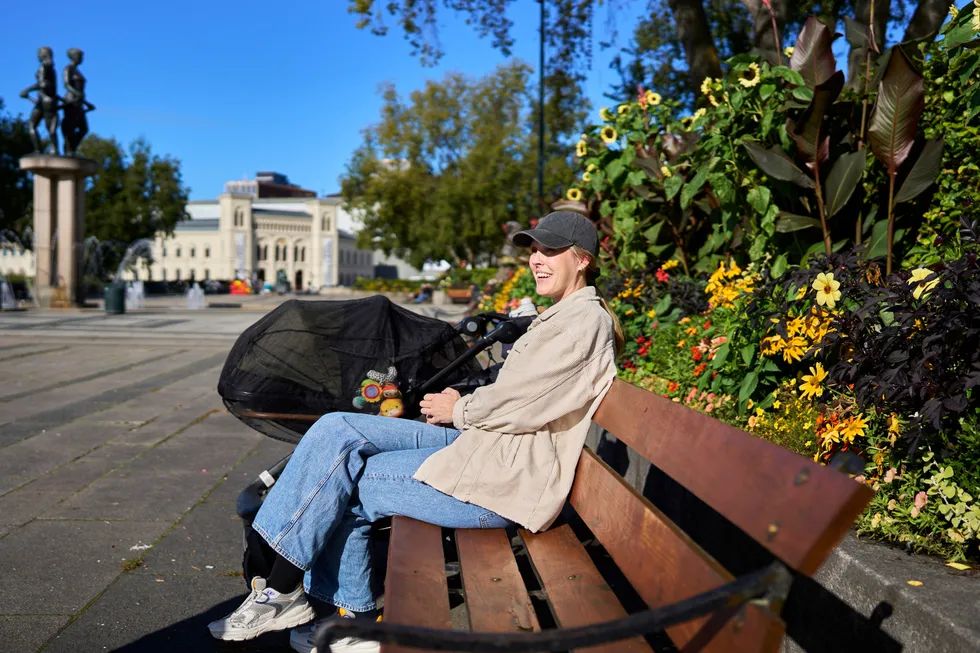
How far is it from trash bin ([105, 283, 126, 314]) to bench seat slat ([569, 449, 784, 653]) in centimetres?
2253

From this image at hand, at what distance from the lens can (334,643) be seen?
2.94 m

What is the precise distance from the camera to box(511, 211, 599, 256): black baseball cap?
9.79 ft

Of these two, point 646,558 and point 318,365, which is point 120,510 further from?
point 646,558

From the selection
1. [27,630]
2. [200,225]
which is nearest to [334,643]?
[27,630]

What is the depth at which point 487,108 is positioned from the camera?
45500mm

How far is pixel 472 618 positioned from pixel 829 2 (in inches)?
521

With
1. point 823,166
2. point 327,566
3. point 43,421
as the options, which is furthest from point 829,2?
point 327,566

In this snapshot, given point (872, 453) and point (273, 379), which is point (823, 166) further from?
point (273, 379)

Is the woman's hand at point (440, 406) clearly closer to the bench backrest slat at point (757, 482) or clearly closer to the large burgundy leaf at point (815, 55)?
the bench backrest slat at point (757, 482)

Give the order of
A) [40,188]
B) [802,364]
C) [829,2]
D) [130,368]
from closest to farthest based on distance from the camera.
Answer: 1. [802,364]
2. [130,368]
3. [829,2]
4. [40,188]

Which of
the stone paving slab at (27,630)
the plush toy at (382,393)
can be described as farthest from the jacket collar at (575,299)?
the stone paving slab at (27,630)

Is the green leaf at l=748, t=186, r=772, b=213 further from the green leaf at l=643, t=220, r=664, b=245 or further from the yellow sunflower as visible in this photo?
the green leaf at l=643, t=220, r=664, b=245

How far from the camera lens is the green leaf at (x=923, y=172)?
405 centimetres

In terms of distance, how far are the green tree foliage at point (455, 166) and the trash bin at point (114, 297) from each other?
2243cm
